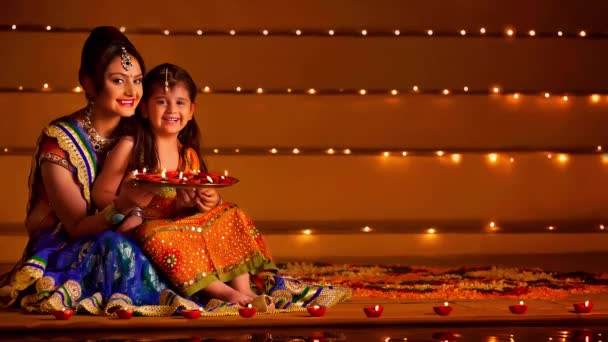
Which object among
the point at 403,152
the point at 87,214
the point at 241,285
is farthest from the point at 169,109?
the point at 403,152

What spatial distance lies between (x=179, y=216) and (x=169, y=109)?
278 millimetres

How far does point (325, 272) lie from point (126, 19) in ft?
4.36

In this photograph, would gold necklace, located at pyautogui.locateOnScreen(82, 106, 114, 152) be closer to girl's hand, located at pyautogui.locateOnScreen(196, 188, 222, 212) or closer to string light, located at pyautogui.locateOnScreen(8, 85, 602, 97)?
girl's hand, located at pyautogui.locateOnScreen(196, 188, 222, 212)

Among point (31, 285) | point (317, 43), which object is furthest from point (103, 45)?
point (317, 43)

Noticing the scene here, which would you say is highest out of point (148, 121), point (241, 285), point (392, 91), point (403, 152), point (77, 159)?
point (392, 91)

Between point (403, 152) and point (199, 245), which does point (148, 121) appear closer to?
point (199, 245)

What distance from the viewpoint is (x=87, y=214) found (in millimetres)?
2965

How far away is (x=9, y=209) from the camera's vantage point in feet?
14.1

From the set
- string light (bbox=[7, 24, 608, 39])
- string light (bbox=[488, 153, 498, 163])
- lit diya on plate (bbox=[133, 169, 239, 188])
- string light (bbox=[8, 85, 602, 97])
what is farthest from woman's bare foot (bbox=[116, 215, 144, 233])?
string light (bbox=[488, 153, 498, 163])

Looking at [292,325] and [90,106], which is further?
[90,106]

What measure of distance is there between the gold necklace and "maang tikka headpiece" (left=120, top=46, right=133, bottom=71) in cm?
17

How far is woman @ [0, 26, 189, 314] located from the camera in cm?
283

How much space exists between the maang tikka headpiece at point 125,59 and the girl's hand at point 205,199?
15.8 inches

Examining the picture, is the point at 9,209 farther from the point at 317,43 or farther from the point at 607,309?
the point at 607,309
